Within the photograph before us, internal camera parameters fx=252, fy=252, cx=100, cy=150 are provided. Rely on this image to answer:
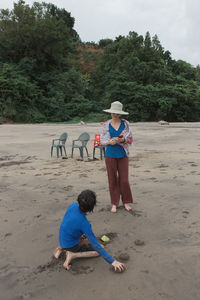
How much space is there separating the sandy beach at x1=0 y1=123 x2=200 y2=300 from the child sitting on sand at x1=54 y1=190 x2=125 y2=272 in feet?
0.27

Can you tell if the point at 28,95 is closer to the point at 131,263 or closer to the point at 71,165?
the point at 71,165

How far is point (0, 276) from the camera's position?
212cm

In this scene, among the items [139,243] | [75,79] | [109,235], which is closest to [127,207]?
[109,235]

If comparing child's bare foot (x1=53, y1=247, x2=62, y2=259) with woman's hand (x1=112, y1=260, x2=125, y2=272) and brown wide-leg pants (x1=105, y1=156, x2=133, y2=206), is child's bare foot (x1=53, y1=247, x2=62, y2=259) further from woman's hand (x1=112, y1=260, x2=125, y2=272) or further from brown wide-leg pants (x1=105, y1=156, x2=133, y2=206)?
brown wide-leg pants (x1=105, y1=156, x2=133, y2=206)

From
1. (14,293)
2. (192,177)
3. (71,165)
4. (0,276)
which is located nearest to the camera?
(14,293)

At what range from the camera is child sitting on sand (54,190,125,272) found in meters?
2.06

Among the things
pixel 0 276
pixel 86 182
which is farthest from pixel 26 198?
pixel 0 276

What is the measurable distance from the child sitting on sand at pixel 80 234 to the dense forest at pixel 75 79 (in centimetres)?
2174

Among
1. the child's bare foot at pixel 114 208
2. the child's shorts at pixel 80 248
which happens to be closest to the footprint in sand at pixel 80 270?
the child's shorts at pixel 80 248

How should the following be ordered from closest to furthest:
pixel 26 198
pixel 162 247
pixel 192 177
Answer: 1. pixel 162 247
2. pixel 26 198
3. pixel 192 177

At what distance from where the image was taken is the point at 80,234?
7.39 ft

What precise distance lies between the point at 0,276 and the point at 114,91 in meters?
22.9

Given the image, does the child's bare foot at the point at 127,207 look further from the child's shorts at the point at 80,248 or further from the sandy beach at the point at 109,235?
the child's shorts at the point at 80,248

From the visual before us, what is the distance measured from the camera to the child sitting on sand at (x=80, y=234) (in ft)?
6.77
